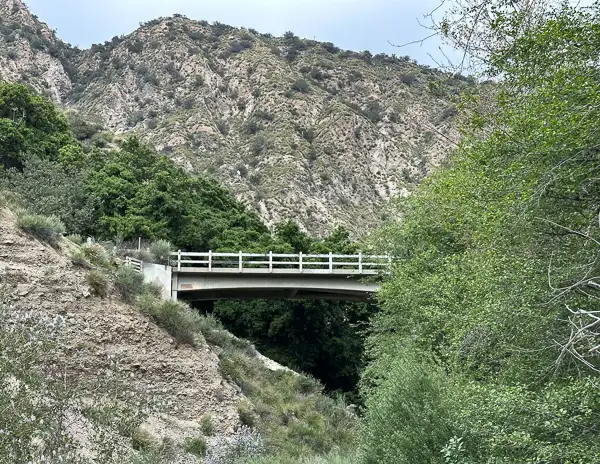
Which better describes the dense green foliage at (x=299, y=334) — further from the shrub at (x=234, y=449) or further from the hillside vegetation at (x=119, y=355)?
the shrub at (x=234, y=449)

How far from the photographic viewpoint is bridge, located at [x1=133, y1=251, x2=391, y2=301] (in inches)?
1095

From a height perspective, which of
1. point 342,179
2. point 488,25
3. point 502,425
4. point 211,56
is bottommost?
Result: point 502,425

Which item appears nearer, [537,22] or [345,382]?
[537,22]

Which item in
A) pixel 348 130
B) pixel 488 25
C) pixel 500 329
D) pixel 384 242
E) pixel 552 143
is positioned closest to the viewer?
pixel 552 143

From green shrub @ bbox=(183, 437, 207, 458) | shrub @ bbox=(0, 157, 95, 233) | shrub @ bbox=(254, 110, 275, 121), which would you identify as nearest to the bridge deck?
shrub @ bbox=(0, 157, 95, 233)

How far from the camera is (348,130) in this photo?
7350 centimetres

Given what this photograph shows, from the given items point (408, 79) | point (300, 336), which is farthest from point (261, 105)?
point (300, 336)

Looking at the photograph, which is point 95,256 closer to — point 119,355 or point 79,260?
point 79,260

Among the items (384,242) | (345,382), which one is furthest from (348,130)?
(384,242)

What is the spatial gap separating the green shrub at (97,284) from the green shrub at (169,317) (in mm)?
1133

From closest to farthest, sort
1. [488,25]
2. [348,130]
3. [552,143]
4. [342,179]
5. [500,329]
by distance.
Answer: [552,143] → [488,25] → [500,329] → [342,179] → [348,130]

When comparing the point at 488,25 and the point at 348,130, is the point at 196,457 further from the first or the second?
the point at 348,130

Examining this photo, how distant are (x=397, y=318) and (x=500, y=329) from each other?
9081mm

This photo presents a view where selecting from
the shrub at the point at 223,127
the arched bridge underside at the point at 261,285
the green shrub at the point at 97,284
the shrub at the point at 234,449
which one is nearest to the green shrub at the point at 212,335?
the green shrub at the point at 97,284
